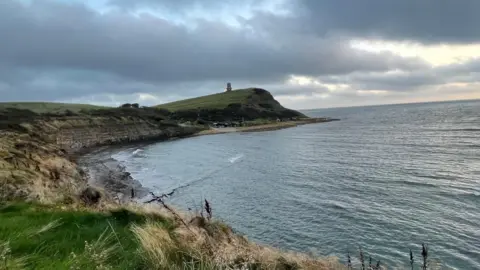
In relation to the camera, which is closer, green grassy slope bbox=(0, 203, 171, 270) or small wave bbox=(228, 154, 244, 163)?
green grassy slope bbox=(0, 203, 171, 270)

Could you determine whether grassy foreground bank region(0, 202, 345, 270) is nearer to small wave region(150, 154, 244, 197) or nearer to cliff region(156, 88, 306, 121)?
small wave region(150, 154, 244, 197)

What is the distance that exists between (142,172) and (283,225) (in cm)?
2725

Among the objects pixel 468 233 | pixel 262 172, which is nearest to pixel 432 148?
pixel 262 172

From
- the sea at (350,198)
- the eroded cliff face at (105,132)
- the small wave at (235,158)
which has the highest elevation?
the eroded cliff face at (105,132)

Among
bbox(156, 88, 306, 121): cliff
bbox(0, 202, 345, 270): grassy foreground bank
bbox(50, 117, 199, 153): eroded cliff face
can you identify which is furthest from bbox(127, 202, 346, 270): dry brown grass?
bbox(156, 88, 306, 121): cliff

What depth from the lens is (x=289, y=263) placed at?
843cm

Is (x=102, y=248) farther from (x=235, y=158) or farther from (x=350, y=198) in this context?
(x=235, y=158)

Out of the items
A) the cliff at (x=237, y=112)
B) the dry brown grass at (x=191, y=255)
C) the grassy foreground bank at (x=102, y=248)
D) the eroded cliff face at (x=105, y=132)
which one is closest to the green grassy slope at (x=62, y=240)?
the grassy foreground bank at (x=102, y=248)

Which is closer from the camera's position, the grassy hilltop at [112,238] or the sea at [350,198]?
the grassy hilltop at [112,238]

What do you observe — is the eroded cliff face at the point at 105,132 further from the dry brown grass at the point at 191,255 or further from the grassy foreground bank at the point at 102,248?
the dry brown grass at the point at 191,255

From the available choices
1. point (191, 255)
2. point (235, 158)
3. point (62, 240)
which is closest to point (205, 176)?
point (235, 158)

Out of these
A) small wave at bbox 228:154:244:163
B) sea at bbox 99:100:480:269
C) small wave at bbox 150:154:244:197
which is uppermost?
sea at bbox 99:100:480:269

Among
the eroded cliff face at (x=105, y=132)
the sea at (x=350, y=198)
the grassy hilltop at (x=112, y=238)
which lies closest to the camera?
the grassy hilltop at (x=112, y=238)

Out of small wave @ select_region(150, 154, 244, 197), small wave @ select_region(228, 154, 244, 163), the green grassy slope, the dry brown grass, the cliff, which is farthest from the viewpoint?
the cliff
